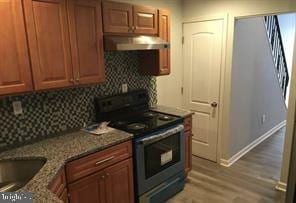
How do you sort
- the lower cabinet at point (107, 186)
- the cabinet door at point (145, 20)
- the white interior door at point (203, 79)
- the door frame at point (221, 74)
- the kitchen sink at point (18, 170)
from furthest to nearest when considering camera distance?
the white interior door at point (203, 79), the door frame at point (221, 74), the cabinet door at point (145, 20), the lower cabinet at point (107, 186), the kitchen sink at point (18, 170)

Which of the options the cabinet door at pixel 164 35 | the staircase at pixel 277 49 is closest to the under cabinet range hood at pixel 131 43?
the cabinet door at pixel 164 35

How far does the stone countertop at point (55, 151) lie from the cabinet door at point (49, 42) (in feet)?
1.61

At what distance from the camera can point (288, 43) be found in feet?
17.8

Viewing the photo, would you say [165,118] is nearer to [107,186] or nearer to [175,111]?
[175,111]

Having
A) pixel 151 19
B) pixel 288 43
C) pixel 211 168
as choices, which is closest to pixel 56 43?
pixel 151 19

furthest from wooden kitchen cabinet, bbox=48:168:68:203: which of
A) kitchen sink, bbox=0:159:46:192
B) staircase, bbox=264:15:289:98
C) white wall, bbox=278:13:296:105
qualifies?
white wall, bbox=278:13:296:105

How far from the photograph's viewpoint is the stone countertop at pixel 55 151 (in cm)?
140

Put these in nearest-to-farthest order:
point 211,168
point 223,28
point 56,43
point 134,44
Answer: point 56,43 < point 134,44 < point 223,28 < point 211,168

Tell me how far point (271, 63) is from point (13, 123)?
413 centimetres

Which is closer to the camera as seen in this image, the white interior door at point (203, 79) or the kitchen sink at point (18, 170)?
the kitchen sink at point (18, 170)

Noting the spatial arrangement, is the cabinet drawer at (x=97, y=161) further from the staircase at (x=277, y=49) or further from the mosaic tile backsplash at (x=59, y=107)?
the staircase at (x=277, y=49)

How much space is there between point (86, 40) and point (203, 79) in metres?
1.88

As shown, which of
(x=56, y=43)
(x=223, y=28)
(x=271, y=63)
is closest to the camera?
(x=56, y=43)

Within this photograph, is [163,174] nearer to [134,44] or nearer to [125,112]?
[125,112]
